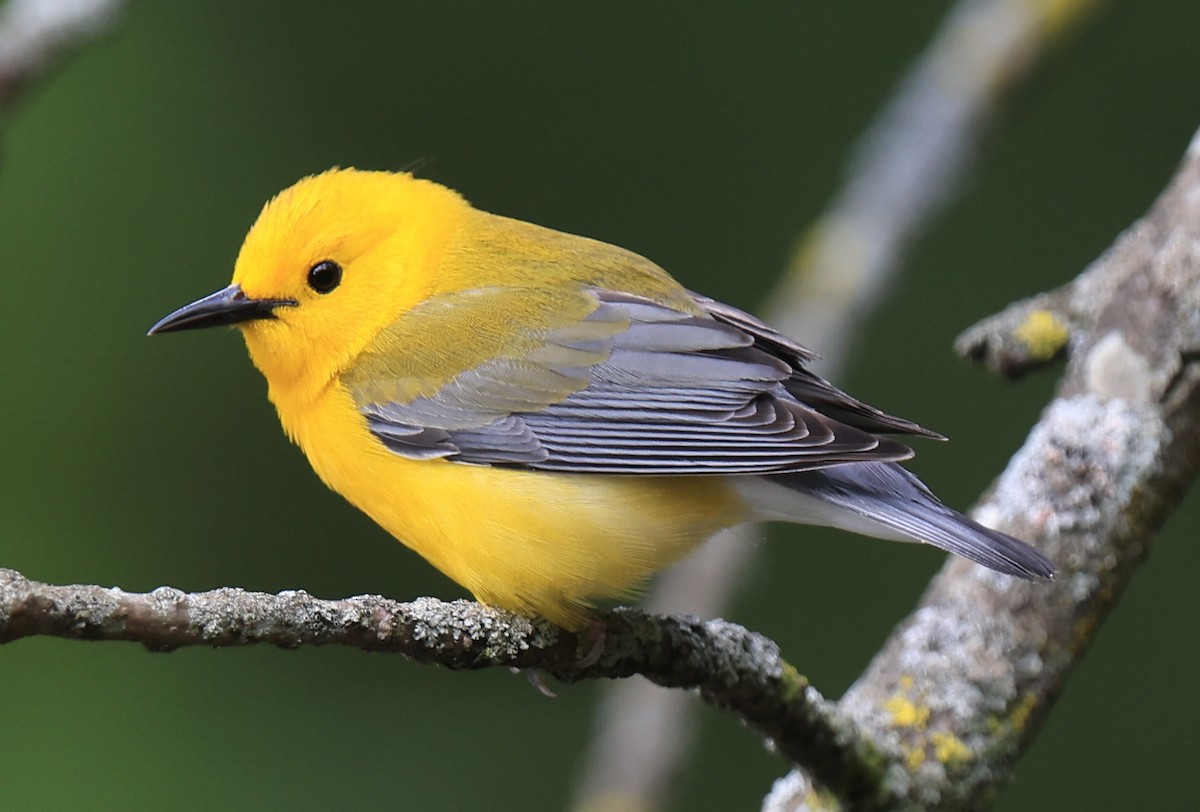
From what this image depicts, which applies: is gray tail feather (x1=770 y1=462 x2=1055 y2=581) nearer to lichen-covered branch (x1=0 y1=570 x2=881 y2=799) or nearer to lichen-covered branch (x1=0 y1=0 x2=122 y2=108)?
lichen-covered branch (x1=0 y1=570 x2=881 y2=799)

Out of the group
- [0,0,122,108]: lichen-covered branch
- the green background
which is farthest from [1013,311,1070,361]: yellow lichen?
[0,0,122,108]: lichen-covered branch

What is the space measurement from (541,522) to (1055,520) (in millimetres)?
1219

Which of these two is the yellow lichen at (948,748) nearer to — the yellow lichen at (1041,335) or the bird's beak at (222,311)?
the yellow lichen at (1041,335)

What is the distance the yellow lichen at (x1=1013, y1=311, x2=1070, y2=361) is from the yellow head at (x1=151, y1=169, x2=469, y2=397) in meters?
1.50

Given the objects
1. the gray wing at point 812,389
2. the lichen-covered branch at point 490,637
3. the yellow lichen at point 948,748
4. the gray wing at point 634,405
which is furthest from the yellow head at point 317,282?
the yellow lichen at point 948,748

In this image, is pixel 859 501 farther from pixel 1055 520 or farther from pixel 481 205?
pixel 481 205

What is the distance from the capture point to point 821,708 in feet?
10.0

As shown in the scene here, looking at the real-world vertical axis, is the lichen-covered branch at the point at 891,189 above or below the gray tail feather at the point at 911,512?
above

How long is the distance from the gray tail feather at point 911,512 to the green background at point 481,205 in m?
1.69

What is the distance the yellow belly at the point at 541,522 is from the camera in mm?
3139

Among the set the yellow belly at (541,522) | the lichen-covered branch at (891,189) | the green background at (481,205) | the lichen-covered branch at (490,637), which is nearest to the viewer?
the lichen-covered branch at (490,637)

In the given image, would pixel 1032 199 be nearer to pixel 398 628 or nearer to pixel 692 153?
pixel 692 153

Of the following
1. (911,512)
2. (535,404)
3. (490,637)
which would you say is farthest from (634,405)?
(490,637)

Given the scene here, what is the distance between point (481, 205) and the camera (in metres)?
5.62
